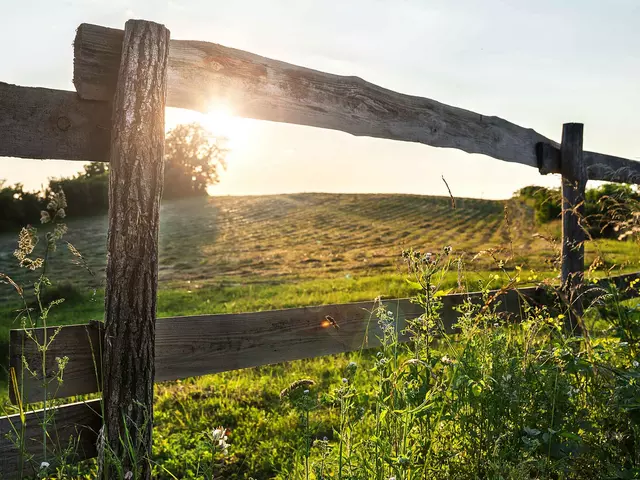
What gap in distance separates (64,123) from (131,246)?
25.1 inches

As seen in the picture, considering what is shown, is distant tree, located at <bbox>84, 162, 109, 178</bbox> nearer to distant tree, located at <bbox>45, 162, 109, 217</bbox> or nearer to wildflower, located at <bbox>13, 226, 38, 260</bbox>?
distant tree, located at <bbox>45, 162, 109, 217</bbox>

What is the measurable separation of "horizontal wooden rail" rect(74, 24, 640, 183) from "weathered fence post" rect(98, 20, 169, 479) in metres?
0.14

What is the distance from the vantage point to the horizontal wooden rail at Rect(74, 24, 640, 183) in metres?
2.56

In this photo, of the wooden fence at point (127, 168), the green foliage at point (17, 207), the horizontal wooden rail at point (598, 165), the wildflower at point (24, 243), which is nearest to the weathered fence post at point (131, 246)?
the wooden fence at point (127, 168)

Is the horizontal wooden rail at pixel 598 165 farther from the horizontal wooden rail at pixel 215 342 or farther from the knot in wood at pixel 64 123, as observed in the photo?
the knot in wood at pixel 64 123

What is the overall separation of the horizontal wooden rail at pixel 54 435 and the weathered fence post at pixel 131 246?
16cm

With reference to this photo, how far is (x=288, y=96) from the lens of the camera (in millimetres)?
3268

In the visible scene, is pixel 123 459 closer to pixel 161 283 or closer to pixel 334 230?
pixel 161 283

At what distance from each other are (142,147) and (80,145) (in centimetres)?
30

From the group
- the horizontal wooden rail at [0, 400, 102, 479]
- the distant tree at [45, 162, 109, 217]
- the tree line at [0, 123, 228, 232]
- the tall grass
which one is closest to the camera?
the tall grass

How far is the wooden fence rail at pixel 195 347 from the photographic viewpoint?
247cm

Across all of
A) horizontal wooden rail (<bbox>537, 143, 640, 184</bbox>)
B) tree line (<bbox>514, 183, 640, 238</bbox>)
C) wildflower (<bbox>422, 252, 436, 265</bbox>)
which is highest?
horizontal wooden rail (<bbox>537, 143, 640, 184</bbox>)

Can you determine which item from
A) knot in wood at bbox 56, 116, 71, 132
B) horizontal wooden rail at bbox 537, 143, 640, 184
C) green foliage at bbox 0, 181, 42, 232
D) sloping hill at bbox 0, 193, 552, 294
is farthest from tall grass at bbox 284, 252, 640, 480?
green foliage at bbox 0, 181, 42, 232

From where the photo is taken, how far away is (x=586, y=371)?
8.49ft
